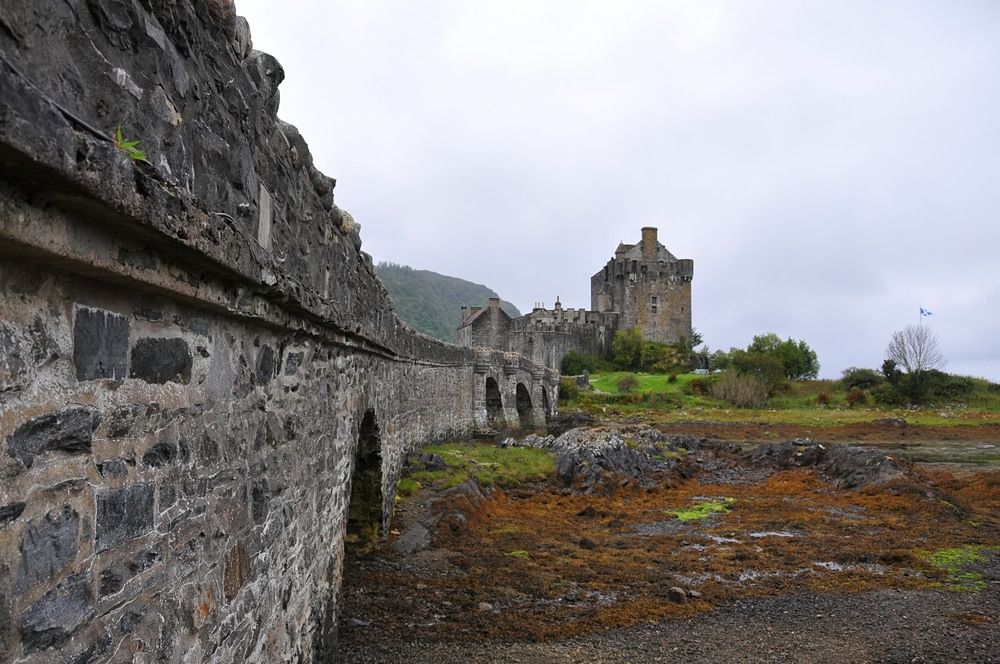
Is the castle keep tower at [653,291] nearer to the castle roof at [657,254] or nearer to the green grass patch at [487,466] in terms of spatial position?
the castle roof at [657,254]

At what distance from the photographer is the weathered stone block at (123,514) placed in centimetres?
220

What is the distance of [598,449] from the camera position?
768 inches

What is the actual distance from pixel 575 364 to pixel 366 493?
53172 mm

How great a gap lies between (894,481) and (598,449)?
776cm

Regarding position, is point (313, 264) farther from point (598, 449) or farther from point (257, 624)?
point (598, 449)

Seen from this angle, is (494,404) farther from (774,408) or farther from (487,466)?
(774,408)

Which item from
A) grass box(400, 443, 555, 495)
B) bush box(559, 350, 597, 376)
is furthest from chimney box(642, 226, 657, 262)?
grass box(400, 443, 555, 495)

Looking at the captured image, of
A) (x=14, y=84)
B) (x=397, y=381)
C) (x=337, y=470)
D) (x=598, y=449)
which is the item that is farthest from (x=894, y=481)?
(x=14, y=84)

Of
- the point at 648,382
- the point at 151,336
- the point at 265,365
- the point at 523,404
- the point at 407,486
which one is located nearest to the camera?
the point at 151,336

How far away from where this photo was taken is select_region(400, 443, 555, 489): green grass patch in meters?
14.6

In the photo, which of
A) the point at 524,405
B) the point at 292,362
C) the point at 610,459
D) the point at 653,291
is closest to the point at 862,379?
the point at 653,291

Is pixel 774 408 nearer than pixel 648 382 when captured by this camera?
Yes

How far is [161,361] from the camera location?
2.64 m

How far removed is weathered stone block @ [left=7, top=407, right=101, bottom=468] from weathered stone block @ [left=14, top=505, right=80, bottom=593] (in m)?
0.18
